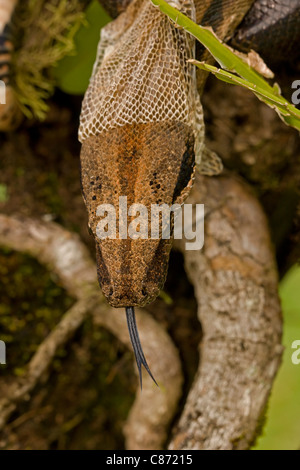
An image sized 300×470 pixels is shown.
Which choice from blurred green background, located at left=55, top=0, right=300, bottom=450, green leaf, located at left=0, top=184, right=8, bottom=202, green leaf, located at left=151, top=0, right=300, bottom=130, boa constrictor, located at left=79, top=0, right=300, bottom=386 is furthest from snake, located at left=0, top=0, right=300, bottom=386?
green leaf, located at left=0, top=184, right=8, bottom=202

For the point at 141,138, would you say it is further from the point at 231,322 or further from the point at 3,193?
the point at 3,193

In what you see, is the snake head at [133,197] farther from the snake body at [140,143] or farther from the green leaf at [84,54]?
the green leaf at [84,54]

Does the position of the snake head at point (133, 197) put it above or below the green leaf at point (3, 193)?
above

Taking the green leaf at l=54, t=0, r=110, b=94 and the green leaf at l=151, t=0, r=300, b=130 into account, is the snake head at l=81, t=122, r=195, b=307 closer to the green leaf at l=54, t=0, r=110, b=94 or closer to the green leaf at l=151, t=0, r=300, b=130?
the green leaf at l=151, t=0, r=300, b=130

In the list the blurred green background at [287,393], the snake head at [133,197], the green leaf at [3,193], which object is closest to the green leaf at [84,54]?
the green leaf at [3,193]

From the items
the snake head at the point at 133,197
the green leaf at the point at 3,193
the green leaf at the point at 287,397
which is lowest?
the green leaf at the point at 287,397

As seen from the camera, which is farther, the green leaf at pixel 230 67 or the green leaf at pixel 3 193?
the green leaf at pixel 3 193
